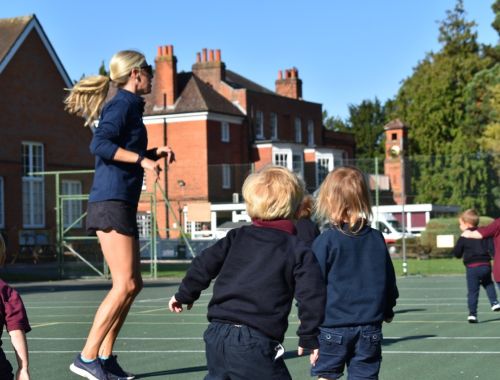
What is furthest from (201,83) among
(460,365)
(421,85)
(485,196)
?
(460,365)

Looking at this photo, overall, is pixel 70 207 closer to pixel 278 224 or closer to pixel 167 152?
pixel 167 152

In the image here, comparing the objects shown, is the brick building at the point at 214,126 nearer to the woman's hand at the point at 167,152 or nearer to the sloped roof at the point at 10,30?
the sloped roof at the point at 10,30

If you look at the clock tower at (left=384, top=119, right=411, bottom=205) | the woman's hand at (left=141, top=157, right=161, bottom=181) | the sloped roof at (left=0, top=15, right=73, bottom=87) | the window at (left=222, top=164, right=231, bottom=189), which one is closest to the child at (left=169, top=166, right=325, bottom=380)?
the woman's hand at (left=141, top=157, right=161, bottom=181)

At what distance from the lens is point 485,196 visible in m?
34.5

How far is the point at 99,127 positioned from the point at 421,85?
68.2 metres

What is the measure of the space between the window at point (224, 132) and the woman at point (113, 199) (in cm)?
5320

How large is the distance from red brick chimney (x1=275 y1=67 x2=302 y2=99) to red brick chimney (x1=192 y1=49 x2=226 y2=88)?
908cm

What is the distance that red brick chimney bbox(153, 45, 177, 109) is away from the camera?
5988 centimetres

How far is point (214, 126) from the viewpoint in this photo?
5959 centimetres

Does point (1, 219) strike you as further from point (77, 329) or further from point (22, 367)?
point (22, 367)

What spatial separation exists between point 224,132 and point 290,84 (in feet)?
48.1

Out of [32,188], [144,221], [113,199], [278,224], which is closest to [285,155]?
[144,221]

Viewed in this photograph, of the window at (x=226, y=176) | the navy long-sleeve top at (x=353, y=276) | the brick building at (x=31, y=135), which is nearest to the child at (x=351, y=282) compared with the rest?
the navy long-sleeve top at (x=353, y=276)

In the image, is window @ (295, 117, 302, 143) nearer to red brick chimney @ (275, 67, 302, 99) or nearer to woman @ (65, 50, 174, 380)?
red brick chimney @ (275, 67, 302, 99)
